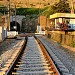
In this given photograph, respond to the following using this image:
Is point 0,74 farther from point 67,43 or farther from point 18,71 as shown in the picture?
point 67,43

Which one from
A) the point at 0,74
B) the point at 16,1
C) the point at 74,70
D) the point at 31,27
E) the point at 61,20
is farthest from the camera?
the point at 16,1

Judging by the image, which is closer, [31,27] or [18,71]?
[18,71]

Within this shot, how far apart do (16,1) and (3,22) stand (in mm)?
70933

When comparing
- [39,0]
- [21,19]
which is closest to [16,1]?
[39,0]

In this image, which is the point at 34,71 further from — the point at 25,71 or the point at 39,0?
the point at 39,0

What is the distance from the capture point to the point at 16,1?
502ft

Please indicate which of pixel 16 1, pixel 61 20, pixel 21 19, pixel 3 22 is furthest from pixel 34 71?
pixel 16 1

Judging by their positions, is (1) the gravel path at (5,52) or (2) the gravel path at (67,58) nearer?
(2) the gravel path at (67,58)

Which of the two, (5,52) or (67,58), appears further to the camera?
(5,52)

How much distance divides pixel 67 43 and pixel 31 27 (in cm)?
5905

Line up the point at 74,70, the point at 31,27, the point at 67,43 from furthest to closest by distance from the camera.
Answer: the point at 31,27 < the point at 67,43 < the point at 74,70

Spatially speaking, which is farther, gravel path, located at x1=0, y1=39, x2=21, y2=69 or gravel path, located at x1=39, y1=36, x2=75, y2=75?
gravel path, located at x1=0, y1=39, x2=21, y2=69

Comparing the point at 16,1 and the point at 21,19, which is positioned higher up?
the point at 16,1

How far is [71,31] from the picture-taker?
52781 mm
